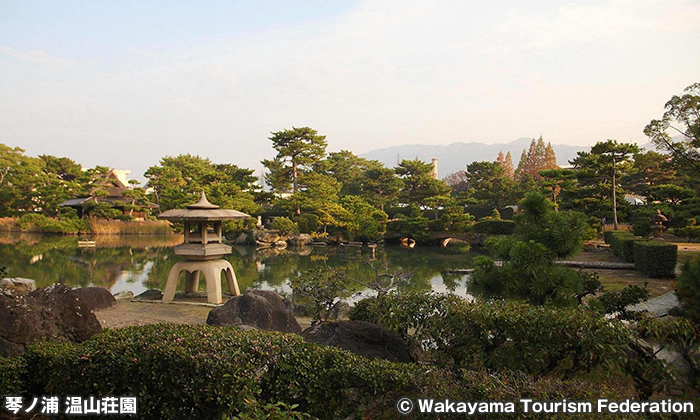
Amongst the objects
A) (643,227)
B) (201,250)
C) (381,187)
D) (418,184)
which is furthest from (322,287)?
(381,187)

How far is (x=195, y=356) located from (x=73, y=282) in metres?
11.1

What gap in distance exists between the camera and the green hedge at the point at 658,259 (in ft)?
30.0

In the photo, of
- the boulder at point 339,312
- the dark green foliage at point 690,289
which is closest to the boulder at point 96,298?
the boulder at point 339,312

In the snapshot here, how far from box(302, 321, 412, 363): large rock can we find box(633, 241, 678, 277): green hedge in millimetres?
8112

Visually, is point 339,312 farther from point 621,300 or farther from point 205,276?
point 621,300

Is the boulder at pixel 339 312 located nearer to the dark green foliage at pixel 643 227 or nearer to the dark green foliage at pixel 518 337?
the dark green foliage at pixel 518 337

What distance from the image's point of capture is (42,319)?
3.64 meters

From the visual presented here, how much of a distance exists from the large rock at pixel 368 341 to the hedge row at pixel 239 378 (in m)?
0.76

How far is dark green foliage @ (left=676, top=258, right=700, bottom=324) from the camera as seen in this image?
375cm

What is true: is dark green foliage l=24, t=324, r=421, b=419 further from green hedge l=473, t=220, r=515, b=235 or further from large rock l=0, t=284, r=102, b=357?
green hedge l=473, t=220, r=515, b=235

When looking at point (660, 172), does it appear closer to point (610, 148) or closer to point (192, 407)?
point (610, 148)

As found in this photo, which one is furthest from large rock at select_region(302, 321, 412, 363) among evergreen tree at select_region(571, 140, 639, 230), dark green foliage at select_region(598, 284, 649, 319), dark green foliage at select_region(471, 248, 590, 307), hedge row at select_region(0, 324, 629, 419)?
evergreen tree at select_region(571, 140, 639, 230)

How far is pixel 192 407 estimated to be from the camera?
8.84 feet

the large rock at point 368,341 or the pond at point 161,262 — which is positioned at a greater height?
the large rock at point 368,341
